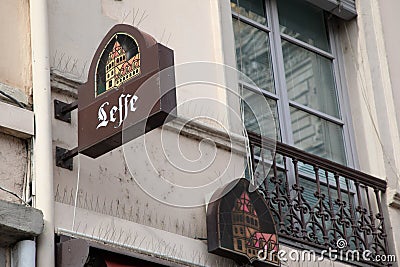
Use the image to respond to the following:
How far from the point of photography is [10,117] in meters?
6.74

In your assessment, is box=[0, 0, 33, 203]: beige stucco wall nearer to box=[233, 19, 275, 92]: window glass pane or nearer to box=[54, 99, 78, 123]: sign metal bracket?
box=[54, 99, 78, 123]: sign metal bracket

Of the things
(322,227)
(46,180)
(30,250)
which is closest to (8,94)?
(46,180)

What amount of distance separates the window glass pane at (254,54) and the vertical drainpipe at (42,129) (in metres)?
2.42

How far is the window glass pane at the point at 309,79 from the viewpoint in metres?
9.59

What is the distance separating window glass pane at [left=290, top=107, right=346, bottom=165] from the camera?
9344 millimetres

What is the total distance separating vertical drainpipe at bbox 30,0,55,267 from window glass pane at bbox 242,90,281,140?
7.16 feet

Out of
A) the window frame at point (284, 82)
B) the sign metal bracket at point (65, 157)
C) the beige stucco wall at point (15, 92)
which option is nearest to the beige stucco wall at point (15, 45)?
the beige stucco wall at point (15, 92)

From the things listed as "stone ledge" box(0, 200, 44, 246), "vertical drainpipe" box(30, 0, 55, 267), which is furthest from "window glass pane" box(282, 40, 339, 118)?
"stone ledge" box(0, 200, 44, 246)

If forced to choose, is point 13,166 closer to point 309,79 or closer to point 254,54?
point 254,54

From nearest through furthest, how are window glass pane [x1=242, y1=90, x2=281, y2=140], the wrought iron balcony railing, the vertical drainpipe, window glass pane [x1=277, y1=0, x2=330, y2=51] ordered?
the vertical drainpipe
the wrought iron balcony railing
window glass pane [x1=242, y1=90, x2=281, y2=140]
window glass pane [x1=277, y1=0, x2=330, y2=51]

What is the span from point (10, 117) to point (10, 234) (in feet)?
2.54

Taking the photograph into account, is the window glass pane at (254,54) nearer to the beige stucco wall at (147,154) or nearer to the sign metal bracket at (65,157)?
the beige stucco wall at (147,154)

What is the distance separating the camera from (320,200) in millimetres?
8539

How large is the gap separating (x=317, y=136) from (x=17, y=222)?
12.4 feet
